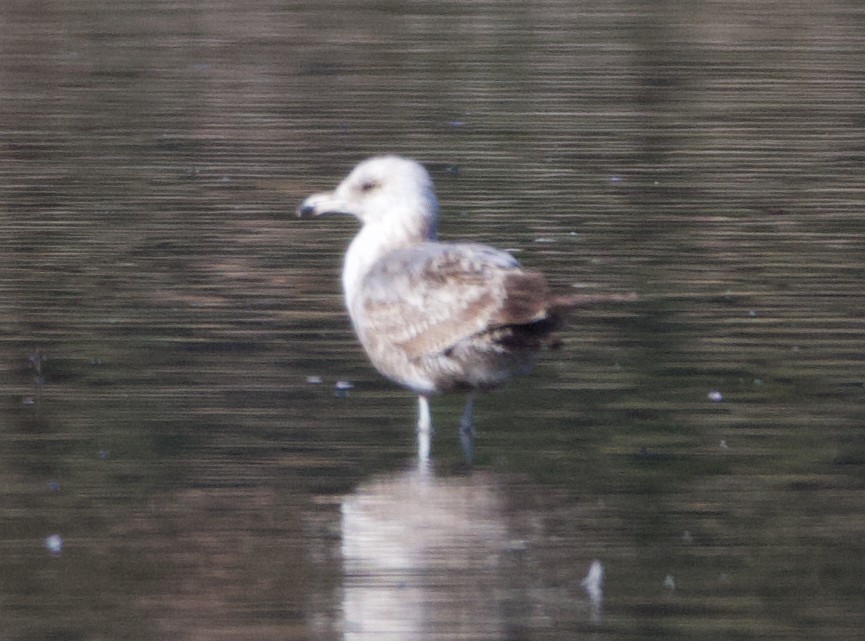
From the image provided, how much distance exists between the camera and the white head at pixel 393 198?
8492 millimetres

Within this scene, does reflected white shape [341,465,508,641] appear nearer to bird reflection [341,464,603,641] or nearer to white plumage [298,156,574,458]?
bird reflection [341,464,603,641]

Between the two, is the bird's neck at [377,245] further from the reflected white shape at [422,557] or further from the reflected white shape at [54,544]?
the reflected white shape at [54,544]

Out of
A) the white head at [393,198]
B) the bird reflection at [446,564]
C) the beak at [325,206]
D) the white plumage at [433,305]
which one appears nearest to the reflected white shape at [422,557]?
the bird reflection at [446,564]

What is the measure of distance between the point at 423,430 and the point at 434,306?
54cm

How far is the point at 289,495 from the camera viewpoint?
7.21 metres

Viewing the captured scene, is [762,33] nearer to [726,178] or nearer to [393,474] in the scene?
[726,178]

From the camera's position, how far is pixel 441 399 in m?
9.05

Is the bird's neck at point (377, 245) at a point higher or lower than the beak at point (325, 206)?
lower

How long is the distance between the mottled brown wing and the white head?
0.30m

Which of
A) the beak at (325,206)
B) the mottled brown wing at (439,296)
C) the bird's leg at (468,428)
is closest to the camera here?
the mottled brown wing at (439,296)

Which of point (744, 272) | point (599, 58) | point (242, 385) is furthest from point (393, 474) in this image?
point (599, 58)

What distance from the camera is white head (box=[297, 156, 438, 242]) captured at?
8.49m

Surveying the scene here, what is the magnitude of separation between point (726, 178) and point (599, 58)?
5.22 meters

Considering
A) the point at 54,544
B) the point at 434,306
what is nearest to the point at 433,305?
the point at 434,306
